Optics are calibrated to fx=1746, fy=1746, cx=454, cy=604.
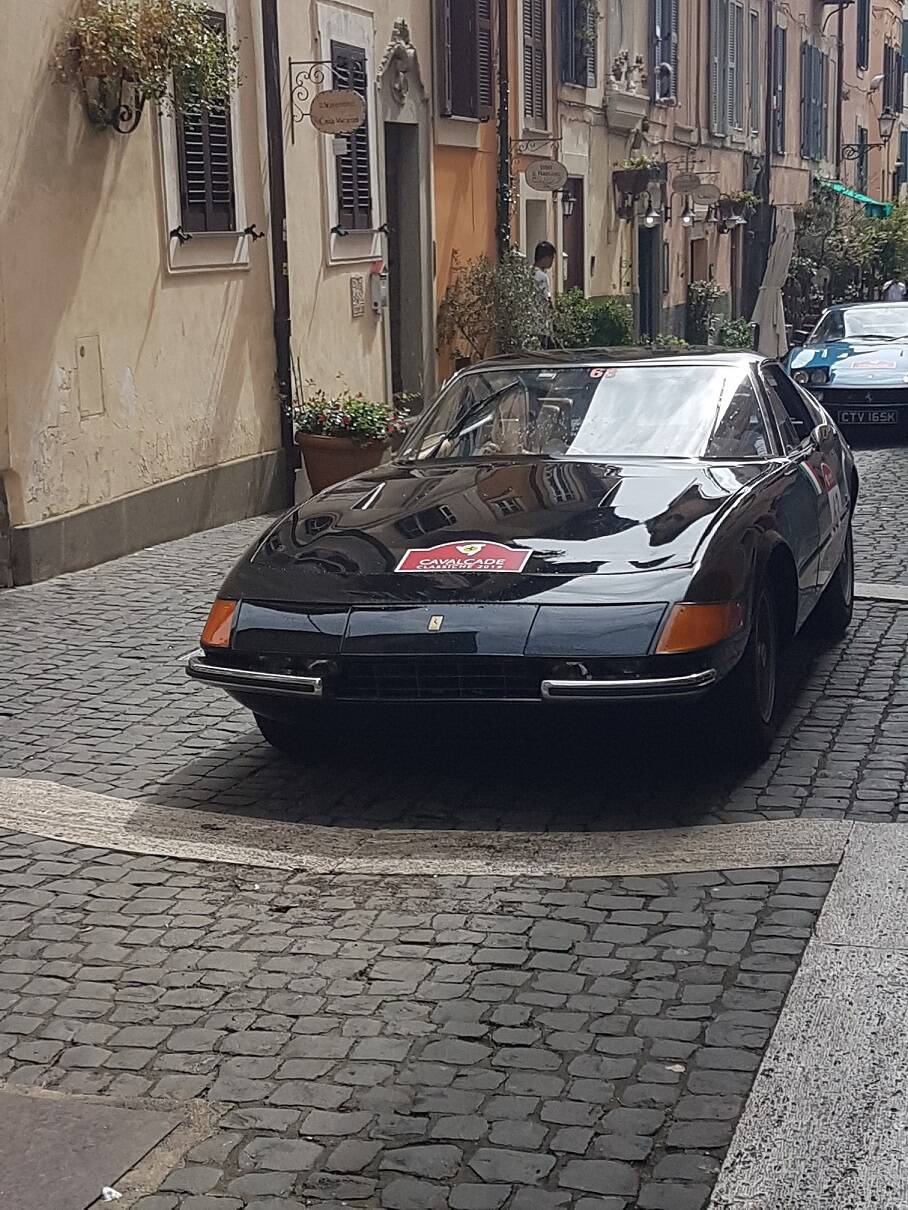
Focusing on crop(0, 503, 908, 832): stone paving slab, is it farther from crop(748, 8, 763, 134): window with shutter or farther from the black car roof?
crop(748, 8, 763, 134): window with shutter

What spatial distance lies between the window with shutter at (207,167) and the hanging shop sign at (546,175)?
21.8ft

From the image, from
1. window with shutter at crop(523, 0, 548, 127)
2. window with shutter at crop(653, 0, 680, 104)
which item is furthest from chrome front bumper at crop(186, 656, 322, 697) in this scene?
window with shutter at crop(653, 0, 680, 104)

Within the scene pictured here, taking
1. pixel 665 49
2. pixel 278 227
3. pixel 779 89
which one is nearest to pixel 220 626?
pixel 278 227

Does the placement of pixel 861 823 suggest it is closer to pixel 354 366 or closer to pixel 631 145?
pixel 354 366

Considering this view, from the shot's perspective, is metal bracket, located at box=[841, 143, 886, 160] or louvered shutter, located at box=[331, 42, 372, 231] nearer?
louvered shutter, located at box=[331, 42, 372, 231]

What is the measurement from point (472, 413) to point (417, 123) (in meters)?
9.39

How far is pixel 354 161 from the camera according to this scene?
14.4 m

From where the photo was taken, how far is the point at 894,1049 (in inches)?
147

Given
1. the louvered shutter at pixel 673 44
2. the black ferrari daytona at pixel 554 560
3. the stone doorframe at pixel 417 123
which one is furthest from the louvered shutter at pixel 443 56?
the black ferrari daytona at pixel 554 560

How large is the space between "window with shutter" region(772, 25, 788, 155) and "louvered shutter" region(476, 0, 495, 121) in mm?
16237

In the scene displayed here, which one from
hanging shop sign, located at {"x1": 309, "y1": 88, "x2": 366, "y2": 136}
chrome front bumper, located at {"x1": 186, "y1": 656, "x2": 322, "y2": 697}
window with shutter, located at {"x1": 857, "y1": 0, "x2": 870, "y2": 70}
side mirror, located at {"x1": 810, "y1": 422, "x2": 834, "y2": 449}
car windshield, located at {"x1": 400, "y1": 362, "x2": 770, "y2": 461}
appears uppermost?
window with shutter, located at {"x1": 857, "y1": 0, "x2": 870, "y2": 70}

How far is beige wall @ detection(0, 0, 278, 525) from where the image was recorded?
9547 millimetres

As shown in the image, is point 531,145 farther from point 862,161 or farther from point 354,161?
point 862,161

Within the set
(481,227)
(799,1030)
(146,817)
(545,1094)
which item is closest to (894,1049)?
(799,1030)
